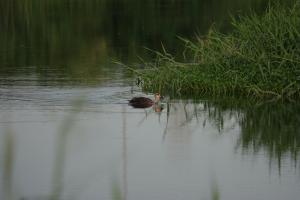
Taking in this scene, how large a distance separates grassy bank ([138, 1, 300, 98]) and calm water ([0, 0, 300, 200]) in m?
0.40

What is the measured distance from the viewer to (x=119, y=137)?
11.3 metres

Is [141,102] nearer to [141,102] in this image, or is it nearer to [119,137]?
[141,102]

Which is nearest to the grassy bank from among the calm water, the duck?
the calm water

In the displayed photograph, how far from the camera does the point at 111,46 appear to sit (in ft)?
72.5

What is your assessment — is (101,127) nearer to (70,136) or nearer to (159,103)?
(159,103)

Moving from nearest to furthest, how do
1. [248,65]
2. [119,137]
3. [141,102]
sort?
[119,137]
[141,102]
[248,65]

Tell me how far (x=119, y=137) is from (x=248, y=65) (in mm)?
3427

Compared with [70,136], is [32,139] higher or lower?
lower

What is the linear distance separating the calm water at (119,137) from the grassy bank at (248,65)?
0.40m

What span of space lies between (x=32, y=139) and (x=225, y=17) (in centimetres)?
1533

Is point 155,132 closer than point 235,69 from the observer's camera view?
Yes

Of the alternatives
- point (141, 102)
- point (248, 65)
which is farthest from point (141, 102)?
point (248, 65)

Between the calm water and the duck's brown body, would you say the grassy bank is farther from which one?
the duck's brown body

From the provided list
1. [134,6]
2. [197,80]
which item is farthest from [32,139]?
[134,6]
